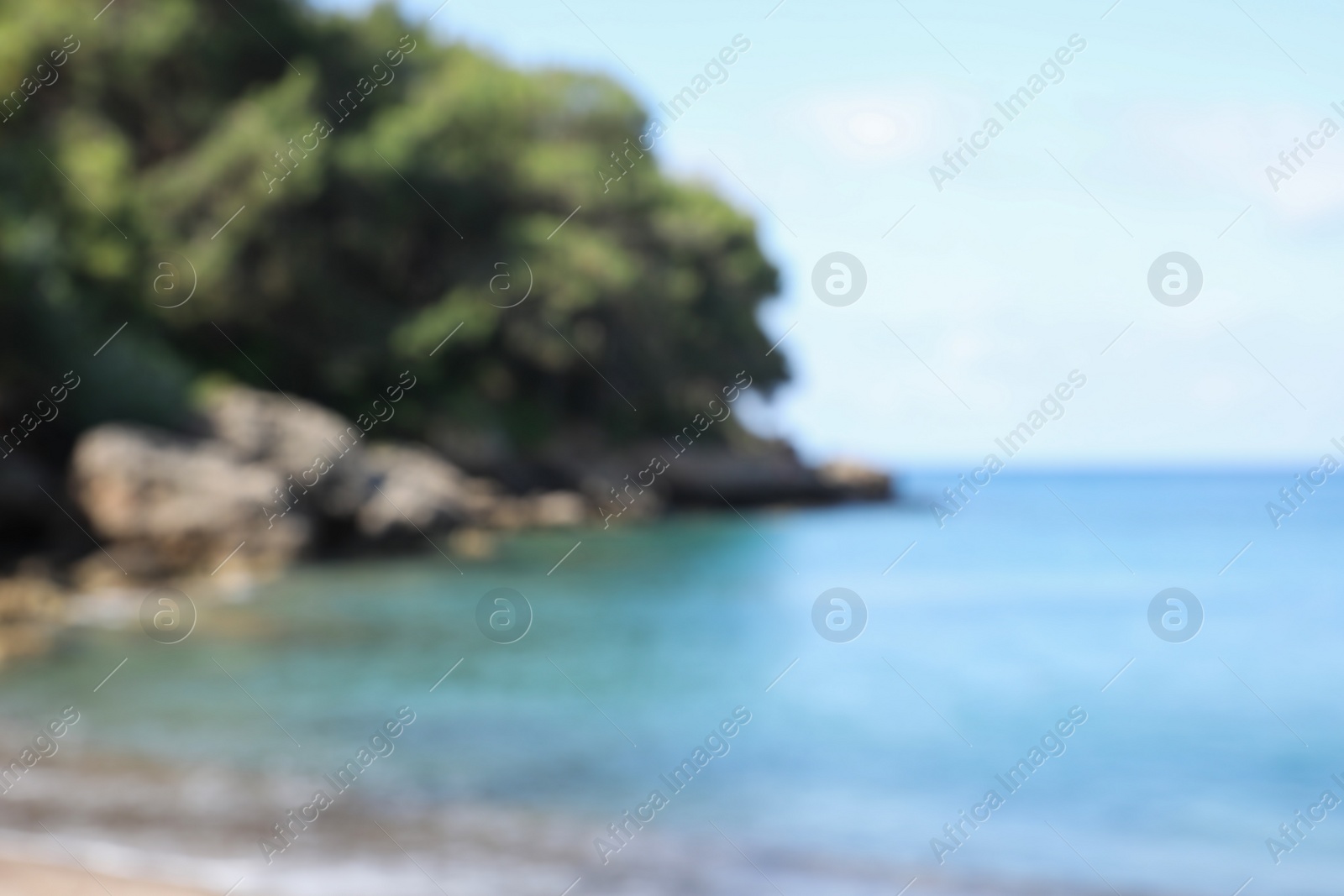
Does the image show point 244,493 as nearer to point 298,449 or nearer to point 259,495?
point 259,495

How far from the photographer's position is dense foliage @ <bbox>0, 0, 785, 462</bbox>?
2362 centimetres

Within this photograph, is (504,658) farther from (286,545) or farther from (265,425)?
(265,425)

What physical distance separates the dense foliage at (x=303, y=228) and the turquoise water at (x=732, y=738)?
8.31m

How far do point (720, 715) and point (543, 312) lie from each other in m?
25.5

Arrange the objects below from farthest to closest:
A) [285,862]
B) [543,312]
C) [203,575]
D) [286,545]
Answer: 1. [543,312]
2. [286,545]
3. [203,575]
4. [285,862]

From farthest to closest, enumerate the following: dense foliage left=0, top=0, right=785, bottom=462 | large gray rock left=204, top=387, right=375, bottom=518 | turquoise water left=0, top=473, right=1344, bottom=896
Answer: dense foliage left=0, top=0, right=785, bottom=462
large gray rock left=204, top=387, right=375, bottom=518
turquoise water left=0, top=473, right=1344, bottom=896

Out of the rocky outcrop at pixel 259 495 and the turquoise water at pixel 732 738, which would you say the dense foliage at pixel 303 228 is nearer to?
the rocky outcrop at pixel 259 495

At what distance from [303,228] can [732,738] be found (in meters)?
23.6

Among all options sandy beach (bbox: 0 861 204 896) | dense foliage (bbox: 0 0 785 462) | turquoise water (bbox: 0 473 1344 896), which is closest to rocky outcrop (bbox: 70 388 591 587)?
turquoise water (bbox: 0 473 1344 896)

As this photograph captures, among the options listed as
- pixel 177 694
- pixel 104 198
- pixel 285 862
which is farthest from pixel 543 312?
pixel 285 862

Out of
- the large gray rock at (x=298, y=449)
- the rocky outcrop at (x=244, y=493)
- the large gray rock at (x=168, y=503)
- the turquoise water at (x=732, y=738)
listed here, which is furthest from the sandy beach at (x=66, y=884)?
the large gray rock at (x=298, y=449)

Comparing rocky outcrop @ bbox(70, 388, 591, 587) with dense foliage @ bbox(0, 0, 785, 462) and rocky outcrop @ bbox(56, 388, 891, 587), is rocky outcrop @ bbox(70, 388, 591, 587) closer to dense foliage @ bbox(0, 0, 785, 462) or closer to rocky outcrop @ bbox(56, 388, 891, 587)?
rocky outcrop @ bbox(56, 388, 891, 587)

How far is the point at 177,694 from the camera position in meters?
11.6

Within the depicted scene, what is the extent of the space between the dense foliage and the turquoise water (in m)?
8.31
